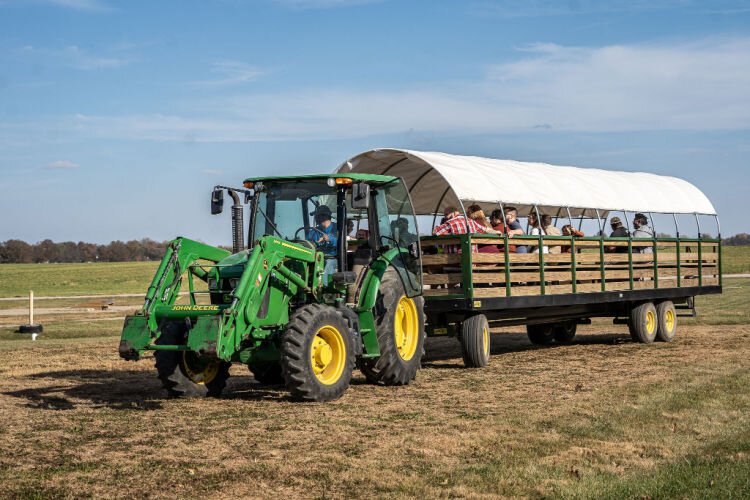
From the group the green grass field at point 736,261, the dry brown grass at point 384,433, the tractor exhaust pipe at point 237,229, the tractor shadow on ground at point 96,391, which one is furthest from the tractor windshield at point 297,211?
the green grass field at point 736,261

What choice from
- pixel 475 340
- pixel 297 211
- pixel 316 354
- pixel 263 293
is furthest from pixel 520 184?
pixel 263 293

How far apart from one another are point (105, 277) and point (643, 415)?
61.4 m

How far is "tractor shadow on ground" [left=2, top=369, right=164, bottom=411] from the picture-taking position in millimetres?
10492

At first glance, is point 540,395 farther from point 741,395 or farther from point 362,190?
point 362,190

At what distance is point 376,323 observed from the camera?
11.1m

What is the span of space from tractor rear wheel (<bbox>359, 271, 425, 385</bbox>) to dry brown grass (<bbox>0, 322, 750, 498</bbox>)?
24cm

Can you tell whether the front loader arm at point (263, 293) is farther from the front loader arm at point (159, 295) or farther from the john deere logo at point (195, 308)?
the front loader arm at point (159, 295)

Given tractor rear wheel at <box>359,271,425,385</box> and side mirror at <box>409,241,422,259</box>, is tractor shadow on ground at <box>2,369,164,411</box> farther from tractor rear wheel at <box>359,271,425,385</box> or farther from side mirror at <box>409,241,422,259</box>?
side mirror at <box>409,241,422,259</box>

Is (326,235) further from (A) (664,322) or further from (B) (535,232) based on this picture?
(A) (664,322)

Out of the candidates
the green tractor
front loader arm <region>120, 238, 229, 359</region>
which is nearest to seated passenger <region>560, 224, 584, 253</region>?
the green tractor

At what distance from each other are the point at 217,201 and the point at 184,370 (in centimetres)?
196

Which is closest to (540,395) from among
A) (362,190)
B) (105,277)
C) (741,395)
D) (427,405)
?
(427,405)

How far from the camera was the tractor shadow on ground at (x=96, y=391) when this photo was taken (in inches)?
413

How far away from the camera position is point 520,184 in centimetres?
1474
